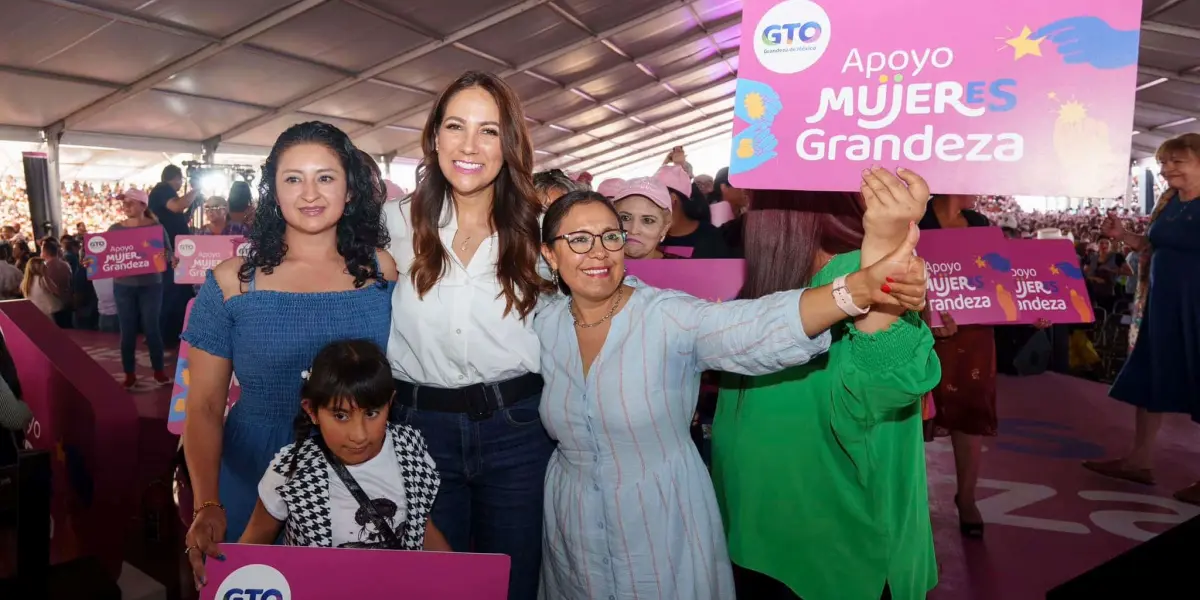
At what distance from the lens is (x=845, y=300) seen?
127 centimetres

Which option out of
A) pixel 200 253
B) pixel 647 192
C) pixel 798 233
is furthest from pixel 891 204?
pixel 200 253

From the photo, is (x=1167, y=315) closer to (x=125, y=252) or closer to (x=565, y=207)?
(x=565, y=207)

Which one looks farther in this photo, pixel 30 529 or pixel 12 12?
pixel 12 12

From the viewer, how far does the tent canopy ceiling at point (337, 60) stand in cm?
907

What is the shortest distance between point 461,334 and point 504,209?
0.37 meters

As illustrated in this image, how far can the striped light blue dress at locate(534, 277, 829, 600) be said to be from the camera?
1.57 meters

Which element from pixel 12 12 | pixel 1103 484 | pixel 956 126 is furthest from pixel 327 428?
pixel 12 12

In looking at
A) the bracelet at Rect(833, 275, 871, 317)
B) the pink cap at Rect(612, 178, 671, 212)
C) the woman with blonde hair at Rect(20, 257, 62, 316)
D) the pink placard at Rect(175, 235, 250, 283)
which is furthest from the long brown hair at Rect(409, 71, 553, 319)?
the woman with blonde hair at Rect(20, 257, 62, 316)

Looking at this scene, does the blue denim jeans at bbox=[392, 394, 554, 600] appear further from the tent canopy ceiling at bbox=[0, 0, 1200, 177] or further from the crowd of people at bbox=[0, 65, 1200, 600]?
the tent canopy ceiling at bbox=[0, 0, 1200, 177]

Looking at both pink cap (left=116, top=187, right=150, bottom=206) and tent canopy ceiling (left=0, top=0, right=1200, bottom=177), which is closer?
pink cap (left=116, top=187, right=150, bottom=206)

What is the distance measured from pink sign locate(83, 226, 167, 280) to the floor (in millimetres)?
1124

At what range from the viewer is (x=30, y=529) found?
6.34 ft

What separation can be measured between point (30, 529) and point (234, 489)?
0.63 meters

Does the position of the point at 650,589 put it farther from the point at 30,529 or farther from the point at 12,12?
the point at 12,12
